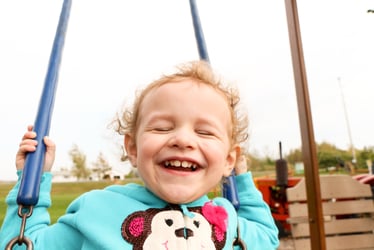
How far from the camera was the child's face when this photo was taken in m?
0.60

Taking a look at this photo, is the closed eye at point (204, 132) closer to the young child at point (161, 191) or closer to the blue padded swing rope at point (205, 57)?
the young child at point (161, 191)

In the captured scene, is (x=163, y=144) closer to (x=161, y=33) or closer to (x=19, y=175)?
(x=19, y=175)

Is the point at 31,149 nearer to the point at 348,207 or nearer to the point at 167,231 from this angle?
the point at 167,231

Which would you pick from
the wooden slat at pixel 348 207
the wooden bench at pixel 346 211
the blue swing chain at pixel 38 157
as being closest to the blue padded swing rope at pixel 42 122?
the blue swing chain at pixel 38 157

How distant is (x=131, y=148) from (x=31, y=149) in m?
0.17

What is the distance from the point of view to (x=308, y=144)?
5.42 ft

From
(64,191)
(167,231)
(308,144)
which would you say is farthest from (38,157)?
(308,144)

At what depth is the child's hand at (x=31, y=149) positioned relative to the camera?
613mm

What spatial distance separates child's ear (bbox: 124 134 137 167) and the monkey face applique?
96mm

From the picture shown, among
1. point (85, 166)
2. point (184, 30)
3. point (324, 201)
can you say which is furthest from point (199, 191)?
point (324, 201)

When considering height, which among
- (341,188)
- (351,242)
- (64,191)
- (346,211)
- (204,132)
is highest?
(204,132)

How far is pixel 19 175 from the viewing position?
25.7 inches

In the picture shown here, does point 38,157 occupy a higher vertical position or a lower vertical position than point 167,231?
higher

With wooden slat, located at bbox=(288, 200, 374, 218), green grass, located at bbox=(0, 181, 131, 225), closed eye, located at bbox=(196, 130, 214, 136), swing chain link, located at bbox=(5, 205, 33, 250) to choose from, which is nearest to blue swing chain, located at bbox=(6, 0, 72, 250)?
swing chain link, located at bbox=(5, 205, 33, 250)
